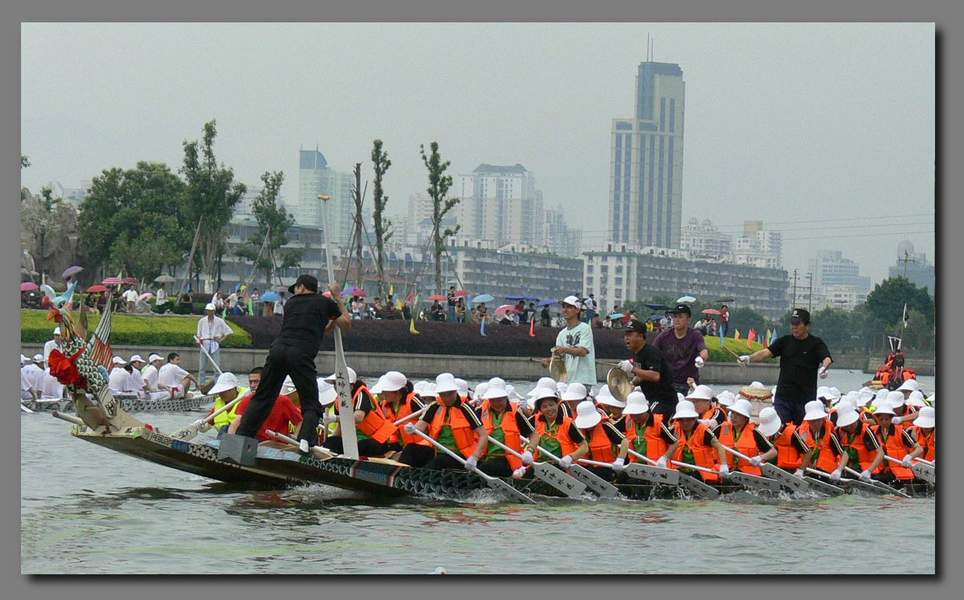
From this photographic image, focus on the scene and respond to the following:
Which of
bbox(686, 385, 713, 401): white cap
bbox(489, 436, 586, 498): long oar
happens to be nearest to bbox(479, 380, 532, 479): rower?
bbox(489, 436, 586, 498): long oar

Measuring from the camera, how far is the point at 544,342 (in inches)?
1980

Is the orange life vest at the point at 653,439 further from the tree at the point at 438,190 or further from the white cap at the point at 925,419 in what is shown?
the tree at the point at 438,190

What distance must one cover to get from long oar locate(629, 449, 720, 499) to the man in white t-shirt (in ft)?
6.00

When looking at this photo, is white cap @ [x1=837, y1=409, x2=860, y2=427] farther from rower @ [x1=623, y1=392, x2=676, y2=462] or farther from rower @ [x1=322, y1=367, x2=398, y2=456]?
rower @ [x1=322, y1=367, x2=398, y2=456]

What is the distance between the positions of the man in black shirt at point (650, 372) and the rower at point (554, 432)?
1028 millimetres

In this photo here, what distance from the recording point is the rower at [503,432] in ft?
55.2

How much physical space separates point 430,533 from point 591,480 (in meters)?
2.57

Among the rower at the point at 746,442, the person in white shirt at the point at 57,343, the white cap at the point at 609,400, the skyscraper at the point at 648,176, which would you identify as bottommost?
the rower at the point at 746,442

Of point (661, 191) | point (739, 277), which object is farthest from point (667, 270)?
point (661, 191)

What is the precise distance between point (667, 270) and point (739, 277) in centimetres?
1745

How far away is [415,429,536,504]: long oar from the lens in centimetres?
1658

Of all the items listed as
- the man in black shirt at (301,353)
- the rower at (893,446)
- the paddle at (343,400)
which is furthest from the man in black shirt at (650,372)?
the man in black shirt at (301,353)

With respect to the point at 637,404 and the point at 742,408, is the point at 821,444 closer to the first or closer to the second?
the point at 742,408

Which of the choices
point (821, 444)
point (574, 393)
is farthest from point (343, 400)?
point (821, 444)
